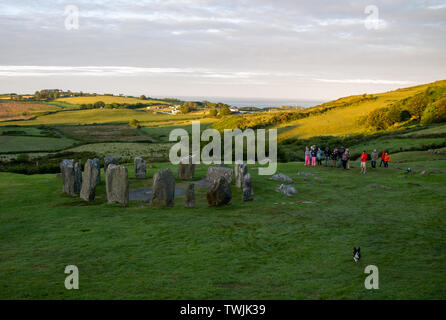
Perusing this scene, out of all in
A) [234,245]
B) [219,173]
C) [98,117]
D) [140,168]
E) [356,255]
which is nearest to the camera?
[356,255]

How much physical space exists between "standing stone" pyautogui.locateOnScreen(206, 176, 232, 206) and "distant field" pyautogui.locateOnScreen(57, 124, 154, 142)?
7774 centimetres

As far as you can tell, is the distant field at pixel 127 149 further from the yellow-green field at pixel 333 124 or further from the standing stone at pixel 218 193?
the standing stone at pixel 218 193

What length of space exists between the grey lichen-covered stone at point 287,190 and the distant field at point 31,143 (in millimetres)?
64388

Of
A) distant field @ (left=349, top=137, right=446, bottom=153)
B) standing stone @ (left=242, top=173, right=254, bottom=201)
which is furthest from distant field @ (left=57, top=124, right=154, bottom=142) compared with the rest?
standing stone @ (left=242, top=173, right=254, bottom=201)

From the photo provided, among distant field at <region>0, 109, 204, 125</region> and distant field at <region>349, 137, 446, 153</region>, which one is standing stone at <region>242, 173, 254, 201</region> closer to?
distant field at <region>349, 137, 446, 153</region>

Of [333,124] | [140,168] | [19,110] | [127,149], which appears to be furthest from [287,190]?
[19,110]

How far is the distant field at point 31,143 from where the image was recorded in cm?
7542

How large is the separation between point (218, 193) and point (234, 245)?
6.49 metres

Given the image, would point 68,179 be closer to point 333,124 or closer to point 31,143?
point 31,143

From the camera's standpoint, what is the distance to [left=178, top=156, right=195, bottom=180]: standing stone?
28.2 metres

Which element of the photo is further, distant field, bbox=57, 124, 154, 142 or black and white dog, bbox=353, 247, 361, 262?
distant field, bbox=57, 124, 154, 142

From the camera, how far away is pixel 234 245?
46.3 feet

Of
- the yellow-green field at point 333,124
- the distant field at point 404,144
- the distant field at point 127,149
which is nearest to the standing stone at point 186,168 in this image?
the distant field at point 404,144

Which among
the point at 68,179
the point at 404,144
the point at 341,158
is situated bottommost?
the point at 68,179
